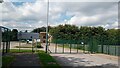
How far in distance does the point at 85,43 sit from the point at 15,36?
11.0 m

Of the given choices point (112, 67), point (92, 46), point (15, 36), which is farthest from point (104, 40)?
point (112, 67)

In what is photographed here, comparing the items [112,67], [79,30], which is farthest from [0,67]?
[79,30]

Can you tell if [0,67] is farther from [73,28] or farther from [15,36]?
[73,28]

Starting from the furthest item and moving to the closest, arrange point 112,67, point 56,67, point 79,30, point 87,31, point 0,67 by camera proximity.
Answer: point 79,30
point 87,31
point 112,67
point 56,67
point 0,67

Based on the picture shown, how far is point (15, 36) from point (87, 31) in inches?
2041

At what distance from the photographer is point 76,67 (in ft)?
53.5

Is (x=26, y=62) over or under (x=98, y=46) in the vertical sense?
under

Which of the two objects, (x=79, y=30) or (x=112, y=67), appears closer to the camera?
(x=112, y=67)

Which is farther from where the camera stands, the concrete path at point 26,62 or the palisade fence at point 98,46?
the palisade fence at point 98,46

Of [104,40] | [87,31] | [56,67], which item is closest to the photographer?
[56,67]

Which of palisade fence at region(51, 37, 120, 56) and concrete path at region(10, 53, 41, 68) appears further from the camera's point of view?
palisade fence at region(51, 37, 120, 56)

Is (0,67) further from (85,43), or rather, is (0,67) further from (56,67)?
(85,43)

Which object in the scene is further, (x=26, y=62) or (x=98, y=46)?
(x=98, y=46)

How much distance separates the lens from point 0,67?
1378 cm
